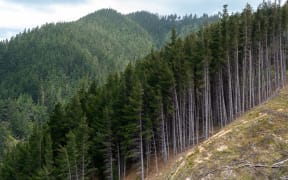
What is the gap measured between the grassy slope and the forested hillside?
14.1 metres

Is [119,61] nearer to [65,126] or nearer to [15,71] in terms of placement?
[15,71]

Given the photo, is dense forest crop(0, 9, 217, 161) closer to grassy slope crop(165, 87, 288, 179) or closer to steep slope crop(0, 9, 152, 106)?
steep slope crop(0, 9, 152, 106)

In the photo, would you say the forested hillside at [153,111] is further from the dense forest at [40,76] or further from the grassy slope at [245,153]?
the dense forest at [40,76]

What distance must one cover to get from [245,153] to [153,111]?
19.1 metres

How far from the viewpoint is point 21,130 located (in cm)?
9481

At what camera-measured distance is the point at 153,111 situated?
3497cm

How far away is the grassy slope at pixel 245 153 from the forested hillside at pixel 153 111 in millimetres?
14054

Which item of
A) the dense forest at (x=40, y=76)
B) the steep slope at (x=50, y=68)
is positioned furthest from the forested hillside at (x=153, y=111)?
the steep slope at (x=50, y=68)

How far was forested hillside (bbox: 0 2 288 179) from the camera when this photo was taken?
32.7 meters

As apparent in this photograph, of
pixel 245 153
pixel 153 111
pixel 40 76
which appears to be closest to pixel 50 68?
pixel 40 76

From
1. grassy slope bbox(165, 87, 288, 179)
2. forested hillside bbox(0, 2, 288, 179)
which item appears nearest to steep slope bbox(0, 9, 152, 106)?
forested hillside bbox(0, 2, 288, 179)

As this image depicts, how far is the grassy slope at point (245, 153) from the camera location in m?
13.5

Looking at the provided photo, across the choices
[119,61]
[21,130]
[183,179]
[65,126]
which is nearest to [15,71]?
[119,61]

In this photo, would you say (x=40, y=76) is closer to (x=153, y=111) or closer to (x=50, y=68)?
(x=50, y=68)
